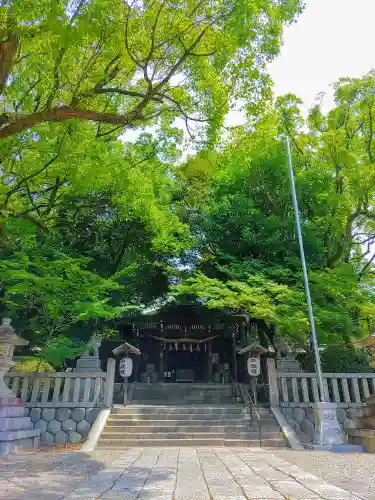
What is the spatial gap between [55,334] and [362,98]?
15.9 m

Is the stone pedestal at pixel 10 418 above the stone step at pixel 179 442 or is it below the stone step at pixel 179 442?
above

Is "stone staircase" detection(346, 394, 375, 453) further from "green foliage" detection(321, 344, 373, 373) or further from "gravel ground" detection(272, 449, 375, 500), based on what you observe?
"green foliage" detection(321, 344, 373, 373)

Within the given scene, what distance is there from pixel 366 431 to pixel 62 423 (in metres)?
8.41

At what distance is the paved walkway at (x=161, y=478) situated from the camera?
159 inches

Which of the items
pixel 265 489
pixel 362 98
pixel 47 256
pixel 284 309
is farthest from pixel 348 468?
pixel 362 98

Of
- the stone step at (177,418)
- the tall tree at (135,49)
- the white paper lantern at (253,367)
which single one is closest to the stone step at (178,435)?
the stone step at (177,418)

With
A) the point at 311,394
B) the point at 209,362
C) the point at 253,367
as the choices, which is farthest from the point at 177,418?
the point at 209,362

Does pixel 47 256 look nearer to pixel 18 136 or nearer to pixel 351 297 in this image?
pixel 18 136

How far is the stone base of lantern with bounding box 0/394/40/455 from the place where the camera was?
26.5 feet

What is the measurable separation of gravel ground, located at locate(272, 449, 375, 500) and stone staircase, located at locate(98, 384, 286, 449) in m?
2.40

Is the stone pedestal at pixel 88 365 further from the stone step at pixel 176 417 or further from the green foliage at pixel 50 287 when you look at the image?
the stone step at pixel 176 417

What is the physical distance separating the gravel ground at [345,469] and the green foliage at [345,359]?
5222 mm

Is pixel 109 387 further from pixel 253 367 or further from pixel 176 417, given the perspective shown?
pixel 253 367

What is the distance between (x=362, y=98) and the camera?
51.8 ft
